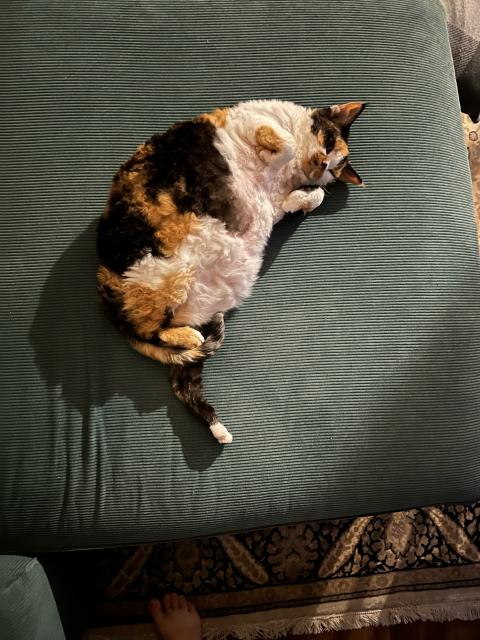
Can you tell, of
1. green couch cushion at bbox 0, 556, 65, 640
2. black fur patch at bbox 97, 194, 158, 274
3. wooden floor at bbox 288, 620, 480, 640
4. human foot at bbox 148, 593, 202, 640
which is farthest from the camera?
wooden floor at bbox 288, 620, 480, 640

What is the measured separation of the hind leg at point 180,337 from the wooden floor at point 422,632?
1044mm

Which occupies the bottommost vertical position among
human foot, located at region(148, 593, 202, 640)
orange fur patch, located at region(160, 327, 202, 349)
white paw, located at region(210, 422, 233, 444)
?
human foot, located at region(148, 593, 202, 640)

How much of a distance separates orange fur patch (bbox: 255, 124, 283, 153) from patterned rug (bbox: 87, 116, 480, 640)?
110cm

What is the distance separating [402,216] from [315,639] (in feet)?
4.12

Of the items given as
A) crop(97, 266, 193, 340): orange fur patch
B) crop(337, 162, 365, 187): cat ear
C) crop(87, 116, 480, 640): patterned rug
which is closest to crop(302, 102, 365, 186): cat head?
crop(337, 162, 365, 187): cat ear

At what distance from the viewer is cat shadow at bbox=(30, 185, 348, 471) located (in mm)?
1063

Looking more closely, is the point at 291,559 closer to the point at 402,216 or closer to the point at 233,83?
the point at 402,216

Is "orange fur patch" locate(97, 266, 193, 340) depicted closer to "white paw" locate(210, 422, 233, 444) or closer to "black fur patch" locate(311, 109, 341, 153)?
"white paw" locate(210, 422, 233, 444)

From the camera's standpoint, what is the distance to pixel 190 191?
1015 mm

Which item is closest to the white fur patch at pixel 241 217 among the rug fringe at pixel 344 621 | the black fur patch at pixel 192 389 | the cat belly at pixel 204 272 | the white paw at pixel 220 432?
the cat belly at pixel 204 272

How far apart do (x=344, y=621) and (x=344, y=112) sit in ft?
4.75

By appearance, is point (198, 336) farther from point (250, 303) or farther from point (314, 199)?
point (314, 199)

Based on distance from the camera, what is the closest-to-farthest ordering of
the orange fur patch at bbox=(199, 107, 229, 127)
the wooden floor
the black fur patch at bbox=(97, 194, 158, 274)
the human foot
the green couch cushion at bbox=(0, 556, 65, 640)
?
the green couch cushion at bbox=(0, 556, 65, 640) < the black fur patch at bbox=(97, 194, 158, 274) < the orange fur patch at bbox=(199, 107, 229, 127) < the human foot < the wooden floor

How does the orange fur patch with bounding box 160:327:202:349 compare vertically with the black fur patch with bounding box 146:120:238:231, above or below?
below
